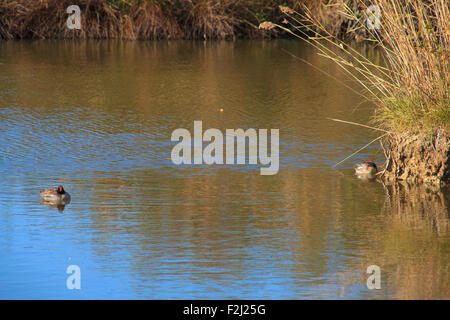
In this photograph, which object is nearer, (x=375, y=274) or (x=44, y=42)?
(x=375, y=274)

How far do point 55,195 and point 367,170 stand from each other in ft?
8.36

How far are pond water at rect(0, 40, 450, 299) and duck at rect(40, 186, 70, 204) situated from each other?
0.12m

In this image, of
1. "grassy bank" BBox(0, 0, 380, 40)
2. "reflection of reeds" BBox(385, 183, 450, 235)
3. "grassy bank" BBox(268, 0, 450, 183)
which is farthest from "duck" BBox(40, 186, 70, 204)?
"grassy bank" BBox(0, 0, 380, 40)

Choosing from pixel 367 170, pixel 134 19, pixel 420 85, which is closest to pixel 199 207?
pixel 367 170

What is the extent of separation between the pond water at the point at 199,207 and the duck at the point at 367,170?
9 centimetres

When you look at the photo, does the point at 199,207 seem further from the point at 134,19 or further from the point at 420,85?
the point at 134,19

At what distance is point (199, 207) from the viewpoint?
5941 mm

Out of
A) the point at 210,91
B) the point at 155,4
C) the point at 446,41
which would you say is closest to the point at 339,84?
the point at 210,91

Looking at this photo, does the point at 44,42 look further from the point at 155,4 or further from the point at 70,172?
the point at 70,172

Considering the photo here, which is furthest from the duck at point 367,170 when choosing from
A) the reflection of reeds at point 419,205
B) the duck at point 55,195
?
the duck at point 55,195

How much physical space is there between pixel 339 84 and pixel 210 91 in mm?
1915

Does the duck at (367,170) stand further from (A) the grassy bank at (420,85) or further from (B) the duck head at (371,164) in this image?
(A) the grassy bank at (420,85)

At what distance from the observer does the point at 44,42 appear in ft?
54.3

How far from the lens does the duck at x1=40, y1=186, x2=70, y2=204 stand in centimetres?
590
